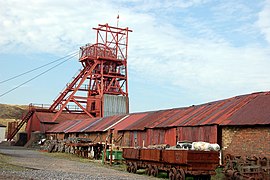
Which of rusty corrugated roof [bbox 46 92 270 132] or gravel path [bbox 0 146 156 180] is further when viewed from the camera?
rusty corrugated roof [bbox 46 92 270 132]

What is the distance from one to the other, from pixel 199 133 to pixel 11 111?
90531mm

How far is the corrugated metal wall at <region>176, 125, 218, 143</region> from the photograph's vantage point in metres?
23.1

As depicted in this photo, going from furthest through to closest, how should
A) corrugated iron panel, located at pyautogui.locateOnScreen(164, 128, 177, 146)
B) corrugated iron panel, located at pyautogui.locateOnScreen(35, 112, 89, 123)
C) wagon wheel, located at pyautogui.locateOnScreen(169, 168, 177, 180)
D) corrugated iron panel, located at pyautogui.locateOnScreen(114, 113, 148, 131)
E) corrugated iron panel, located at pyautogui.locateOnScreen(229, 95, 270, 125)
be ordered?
corrugated iron panel, located at pyautogui.locateOnScreen(35, 112, 89, 123) < corrugated iron panel, located at pyautogui.locateOnScreen(114, 113, 148, 131) < corrugated iron panel, located at pyautogui.locateOnScreen(164, 128, 177, 146) < corrugated iron panel, located at pyautogui.locateOnScreen(229, 95, 270, 125) < wagon wheel, located at pyautogui.locateOnScreen(169, 168, 177, 180)

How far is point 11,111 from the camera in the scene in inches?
4213

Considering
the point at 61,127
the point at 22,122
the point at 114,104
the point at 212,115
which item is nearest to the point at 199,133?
the point at 212,115

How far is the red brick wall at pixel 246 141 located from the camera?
792 inches

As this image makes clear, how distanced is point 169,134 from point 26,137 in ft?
110

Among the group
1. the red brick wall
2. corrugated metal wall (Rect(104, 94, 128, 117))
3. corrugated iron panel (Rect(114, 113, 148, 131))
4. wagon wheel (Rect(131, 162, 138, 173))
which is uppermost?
corrugated metal wall (Rect(104, 94, 128, 117))

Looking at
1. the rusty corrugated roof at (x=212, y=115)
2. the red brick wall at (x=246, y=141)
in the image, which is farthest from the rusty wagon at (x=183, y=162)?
the rusty corrugated roof at (x=212, y=115)

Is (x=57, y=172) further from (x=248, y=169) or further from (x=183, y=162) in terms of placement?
(x=248, y=169)

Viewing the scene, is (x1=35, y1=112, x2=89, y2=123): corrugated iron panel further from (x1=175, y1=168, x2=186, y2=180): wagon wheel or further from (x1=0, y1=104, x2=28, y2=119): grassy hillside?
(x1=0, y1=104, x2=28, y2=119): grassy hillside

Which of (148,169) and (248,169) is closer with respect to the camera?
(248,169)

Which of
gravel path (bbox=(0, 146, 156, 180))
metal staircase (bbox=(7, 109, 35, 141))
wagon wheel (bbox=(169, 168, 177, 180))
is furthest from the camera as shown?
metal staircase (bbox=(7, 109, 35, 141))

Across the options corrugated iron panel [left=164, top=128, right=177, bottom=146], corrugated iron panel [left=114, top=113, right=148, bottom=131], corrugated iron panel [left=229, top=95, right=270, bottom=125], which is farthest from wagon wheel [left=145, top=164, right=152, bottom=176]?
corrugated iron panel [left=114, top=113, right=148, bottom=131]
